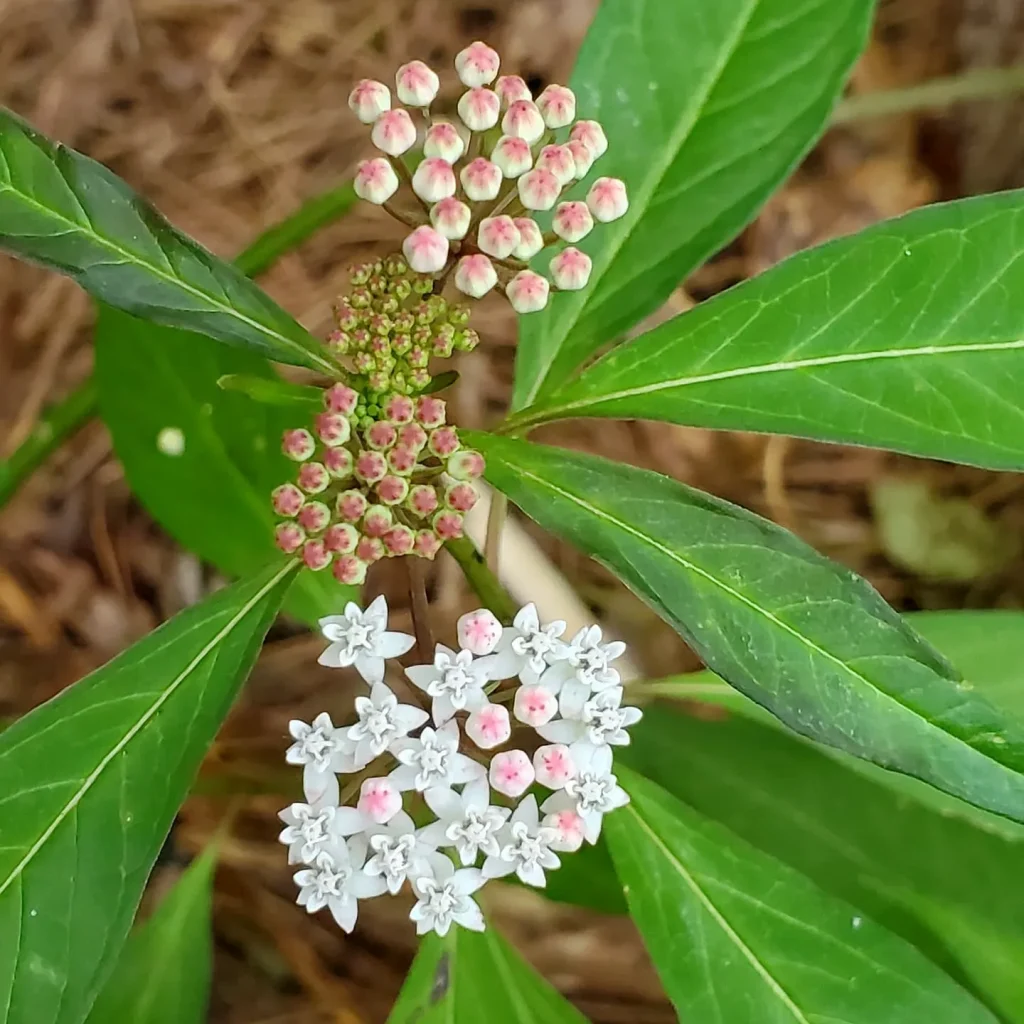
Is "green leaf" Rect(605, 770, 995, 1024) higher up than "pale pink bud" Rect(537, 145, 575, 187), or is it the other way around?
"pale pink bud" Rect(537, 145, 575, 187)

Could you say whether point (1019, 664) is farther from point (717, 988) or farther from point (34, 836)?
point (34, 836)

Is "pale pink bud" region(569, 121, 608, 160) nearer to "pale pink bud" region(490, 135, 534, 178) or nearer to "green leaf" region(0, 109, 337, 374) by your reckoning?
"pale pink bud" region(490, 135, 534, 178)

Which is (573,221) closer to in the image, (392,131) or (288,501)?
(392,131)

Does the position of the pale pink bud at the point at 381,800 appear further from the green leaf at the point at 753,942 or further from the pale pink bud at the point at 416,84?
the pale pink bud at the point at 416,84

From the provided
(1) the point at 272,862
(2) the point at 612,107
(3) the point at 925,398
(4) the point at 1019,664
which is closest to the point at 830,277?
(3) the point at 925,398

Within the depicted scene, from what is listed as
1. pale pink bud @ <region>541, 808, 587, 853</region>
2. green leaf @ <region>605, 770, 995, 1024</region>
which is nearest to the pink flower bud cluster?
pale pink bud @ <region>541, 808, 587, 853</region>

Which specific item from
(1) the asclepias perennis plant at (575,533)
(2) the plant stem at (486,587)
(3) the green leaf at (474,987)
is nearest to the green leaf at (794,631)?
(1) the asclepias perennis plant at (575,533)

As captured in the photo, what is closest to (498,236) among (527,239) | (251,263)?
(527,239)
